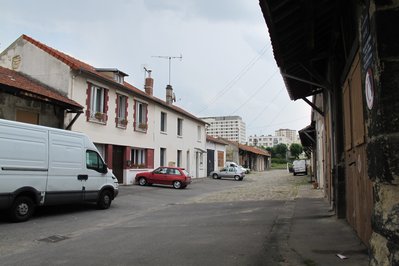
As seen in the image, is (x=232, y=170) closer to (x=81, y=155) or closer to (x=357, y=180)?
(x=81, y=155)

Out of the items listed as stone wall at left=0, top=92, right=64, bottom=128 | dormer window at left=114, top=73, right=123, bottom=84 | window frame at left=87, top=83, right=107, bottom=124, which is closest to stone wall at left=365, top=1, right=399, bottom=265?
stone wall at left=0, top=92, right=64, bottom=128

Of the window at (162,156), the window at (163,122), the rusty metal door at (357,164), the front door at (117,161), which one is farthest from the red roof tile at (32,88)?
the window at (162,156)

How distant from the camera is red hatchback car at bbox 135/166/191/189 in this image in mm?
25469

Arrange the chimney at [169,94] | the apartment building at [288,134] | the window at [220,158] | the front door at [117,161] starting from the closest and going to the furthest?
the front door at [117,161] → the chimney at [169,94] → the window at [220,158] → the apartment building at [288,134]

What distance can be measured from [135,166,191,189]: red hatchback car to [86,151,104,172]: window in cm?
1164

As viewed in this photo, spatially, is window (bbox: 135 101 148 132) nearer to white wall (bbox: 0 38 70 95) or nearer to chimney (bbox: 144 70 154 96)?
chimney (bbox: 144 70 154 96)

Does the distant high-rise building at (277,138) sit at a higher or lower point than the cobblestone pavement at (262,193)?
higher

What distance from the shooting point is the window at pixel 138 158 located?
2730cm

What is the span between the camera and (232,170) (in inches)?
1565

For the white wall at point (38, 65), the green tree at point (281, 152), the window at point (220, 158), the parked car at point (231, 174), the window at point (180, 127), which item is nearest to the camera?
the white wall at point (38, 65)

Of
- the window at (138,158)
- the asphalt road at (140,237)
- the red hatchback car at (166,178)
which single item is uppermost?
the window at (138,158)

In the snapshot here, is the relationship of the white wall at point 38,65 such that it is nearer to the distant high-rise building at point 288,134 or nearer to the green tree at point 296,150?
the green tree at point 296,150

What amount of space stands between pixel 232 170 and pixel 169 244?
32.1 m

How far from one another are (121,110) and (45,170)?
1370cm
